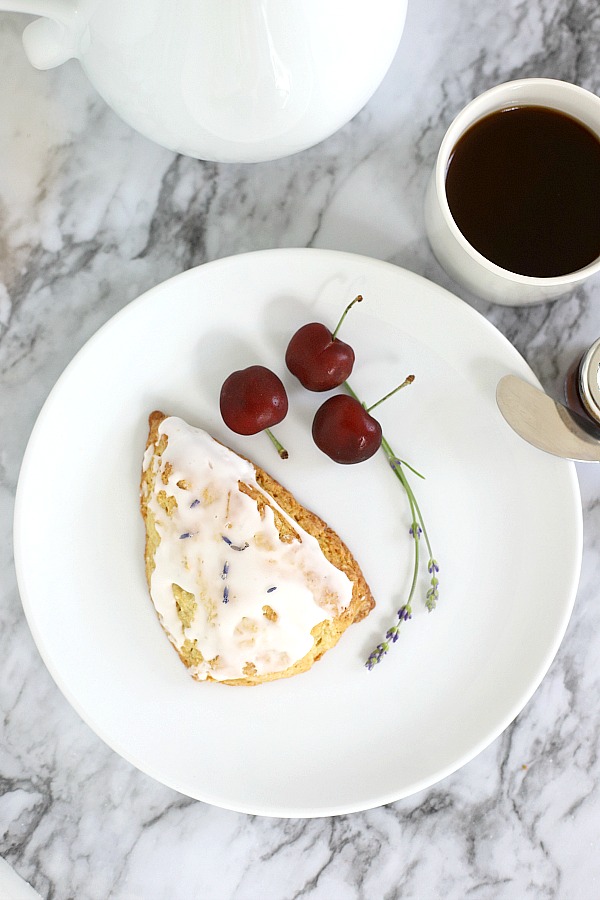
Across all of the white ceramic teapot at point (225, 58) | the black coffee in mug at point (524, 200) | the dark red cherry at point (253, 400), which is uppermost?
the white ceramic teapot at point (225, 58)

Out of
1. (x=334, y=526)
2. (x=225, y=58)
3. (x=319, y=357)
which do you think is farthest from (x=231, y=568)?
(x=225, y=58)

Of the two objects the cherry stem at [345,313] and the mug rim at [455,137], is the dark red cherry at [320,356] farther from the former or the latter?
the mug rim at [455,137]

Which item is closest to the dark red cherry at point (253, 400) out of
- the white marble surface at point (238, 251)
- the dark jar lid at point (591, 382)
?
the white marble surface at point (238, 251)

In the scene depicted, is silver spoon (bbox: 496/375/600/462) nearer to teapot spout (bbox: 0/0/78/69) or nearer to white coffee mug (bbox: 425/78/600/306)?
white coffee mug (bbox: 425/78/600/306)

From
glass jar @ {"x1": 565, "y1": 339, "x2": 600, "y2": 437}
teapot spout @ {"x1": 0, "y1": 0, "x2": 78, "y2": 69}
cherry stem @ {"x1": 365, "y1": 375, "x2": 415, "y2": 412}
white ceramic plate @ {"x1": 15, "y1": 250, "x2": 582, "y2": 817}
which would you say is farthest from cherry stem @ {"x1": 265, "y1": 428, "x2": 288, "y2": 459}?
teapot spout @ {"x1": 0, "y1": 0, "x2": 78, "y2": 69}

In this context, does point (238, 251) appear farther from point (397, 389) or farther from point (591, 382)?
point (591, 382)

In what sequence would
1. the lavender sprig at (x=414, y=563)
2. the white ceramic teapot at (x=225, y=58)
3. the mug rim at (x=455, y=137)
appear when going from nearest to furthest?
1. the white ceramic teapot at (x=225, y=58)
2. the mug rim at (x=455, y=137)
3. the lavender sprig at (x=414, y=563)
